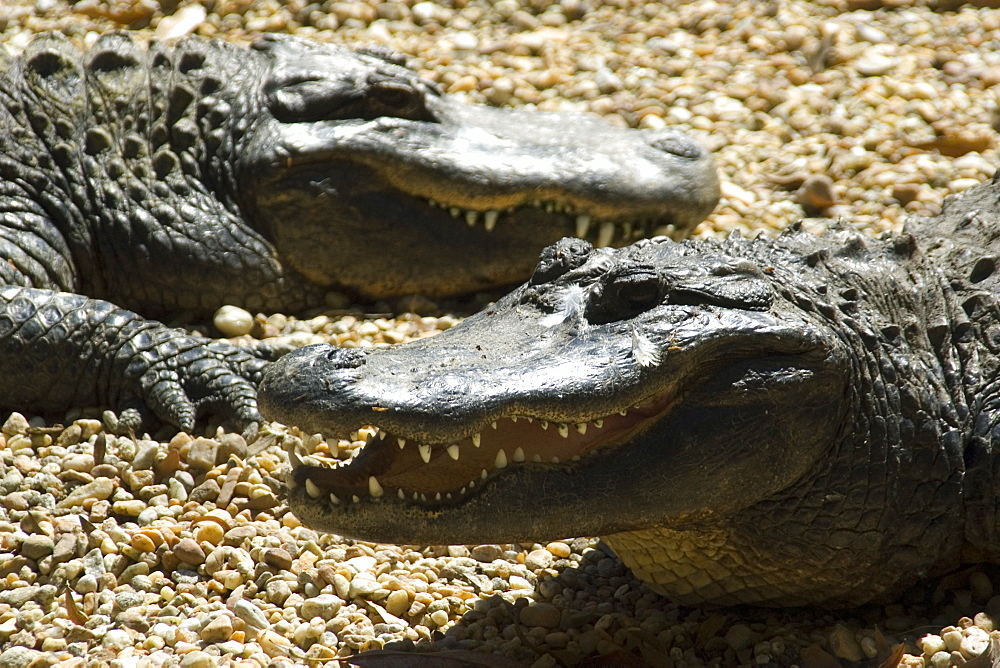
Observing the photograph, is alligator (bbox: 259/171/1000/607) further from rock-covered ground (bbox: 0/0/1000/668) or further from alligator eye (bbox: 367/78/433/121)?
alligator eye (bbox: 367/78/433/121)

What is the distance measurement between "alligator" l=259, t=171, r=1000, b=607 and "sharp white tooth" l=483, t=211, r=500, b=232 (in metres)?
1.97

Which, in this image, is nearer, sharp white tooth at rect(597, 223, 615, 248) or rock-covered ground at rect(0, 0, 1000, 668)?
rock-covered ground at rect(0, 0, 1000, 668)

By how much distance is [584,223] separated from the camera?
5.25 metres

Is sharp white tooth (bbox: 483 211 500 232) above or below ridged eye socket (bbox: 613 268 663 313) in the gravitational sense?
below

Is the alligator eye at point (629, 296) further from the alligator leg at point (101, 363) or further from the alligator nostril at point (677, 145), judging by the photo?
the alligator nostril at point (677, 145)

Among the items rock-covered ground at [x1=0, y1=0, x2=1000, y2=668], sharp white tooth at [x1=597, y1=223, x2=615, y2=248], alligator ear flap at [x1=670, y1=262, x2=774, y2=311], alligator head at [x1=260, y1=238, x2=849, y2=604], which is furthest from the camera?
sharp white tooth at [x1=597, y1=223, x2=615, y2=248]

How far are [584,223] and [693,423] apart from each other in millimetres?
2537

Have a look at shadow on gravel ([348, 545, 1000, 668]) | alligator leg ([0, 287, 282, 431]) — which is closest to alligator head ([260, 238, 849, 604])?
shadow on gravel ([348, 545, 1000, 668])

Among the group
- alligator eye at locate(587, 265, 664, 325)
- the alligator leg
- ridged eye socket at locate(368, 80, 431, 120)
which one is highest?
alligator eye at locate(587, 265, 664, 325)

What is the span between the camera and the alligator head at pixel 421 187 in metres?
5.18

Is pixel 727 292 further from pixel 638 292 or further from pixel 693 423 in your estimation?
pixel 693 423

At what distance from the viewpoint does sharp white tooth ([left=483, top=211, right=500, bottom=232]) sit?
521cm

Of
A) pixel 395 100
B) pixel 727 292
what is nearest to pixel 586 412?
pixel 727 292

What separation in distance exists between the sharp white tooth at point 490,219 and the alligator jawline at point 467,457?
8.12ft
